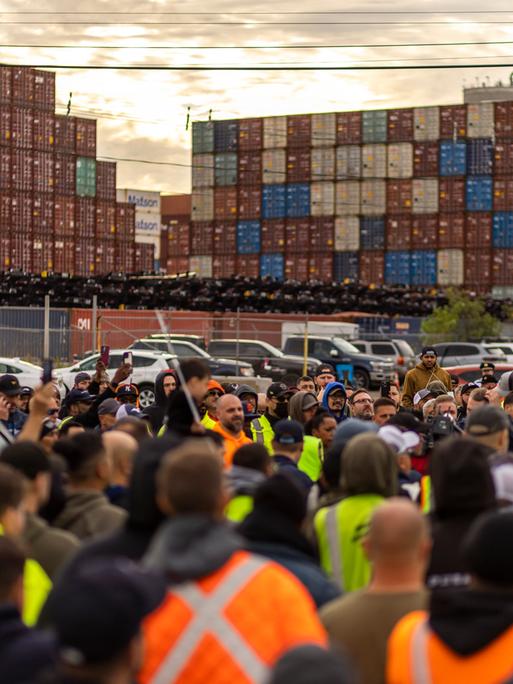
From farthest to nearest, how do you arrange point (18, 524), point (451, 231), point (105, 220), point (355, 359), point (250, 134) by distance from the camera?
1. point (250, 134)
2. point (451, 231)
3. point (105, 220)
4. point (355, 359)
5. point (18, 524)

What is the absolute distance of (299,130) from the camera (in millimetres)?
84875

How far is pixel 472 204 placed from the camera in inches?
3150

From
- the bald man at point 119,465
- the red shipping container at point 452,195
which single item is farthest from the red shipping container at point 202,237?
the bald man at point 119,465

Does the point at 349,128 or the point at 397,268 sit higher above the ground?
the point at 349,128

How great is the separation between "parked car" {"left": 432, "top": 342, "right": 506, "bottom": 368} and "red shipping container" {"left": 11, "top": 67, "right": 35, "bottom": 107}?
3163 centimetres

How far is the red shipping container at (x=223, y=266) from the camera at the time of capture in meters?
87.3

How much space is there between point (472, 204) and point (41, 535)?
7636 cm

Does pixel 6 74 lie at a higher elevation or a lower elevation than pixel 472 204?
higher

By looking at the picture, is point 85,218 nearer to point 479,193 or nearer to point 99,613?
point 479,193

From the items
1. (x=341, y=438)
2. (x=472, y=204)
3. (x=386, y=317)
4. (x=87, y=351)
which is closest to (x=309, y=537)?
(x=341, y=438)

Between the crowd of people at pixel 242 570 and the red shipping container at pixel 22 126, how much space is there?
6262 cm

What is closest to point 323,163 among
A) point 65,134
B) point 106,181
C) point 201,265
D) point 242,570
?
point 201,265

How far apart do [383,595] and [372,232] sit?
79.1 meters

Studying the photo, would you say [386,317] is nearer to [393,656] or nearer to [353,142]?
[353,142]
